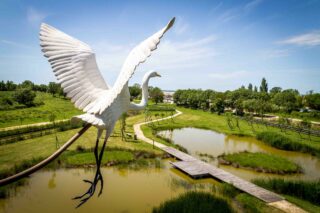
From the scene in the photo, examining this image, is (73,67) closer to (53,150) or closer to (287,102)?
(53,150)

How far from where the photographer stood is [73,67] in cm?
418

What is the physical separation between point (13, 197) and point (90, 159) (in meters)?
4.47

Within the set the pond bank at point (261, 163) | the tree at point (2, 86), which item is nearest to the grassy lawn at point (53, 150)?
the pond bank at point (261, 163)

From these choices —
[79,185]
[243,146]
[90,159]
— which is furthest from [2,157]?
[243,146]

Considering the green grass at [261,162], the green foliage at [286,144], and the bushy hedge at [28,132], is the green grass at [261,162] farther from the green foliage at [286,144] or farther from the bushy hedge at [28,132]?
the bushy hedge at [28,132]

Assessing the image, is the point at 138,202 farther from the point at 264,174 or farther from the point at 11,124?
the point at 11,124

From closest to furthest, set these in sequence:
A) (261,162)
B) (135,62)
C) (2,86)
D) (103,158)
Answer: (135,62) < (103,158) < (261,162) < (2,86)

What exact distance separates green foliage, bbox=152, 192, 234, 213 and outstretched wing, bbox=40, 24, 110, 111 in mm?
5310

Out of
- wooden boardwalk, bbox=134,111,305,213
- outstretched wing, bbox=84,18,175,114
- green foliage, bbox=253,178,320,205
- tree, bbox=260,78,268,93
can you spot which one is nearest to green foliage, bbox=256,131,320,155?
green foliage, bbox=253,178,320,205

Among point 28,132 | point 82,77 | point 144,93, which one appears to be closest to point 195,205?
point 144,93

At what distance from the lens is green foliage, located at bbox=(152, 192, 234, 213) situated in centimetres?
788

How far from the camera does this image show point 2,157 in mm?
13203

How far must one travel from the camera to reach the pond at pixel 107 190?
8.68 m

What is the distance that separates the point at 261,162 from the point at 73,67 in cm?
1306
